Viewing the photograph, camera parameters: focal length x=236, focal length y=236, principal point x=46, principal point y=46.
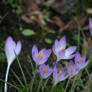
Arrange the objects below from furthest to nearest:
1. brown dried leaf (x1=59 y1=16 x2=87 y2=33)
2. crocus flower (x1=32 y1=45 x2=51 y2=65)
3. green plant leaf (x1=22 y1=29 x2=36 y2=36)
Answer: brown dried leaf (x1=59 y1=16 x2=87 y2=33) → green plant leaf (x1=22 y1=29 x2=36 y2=36) → crocus flower (x1=32 y1=45 x2=51 y2=65)

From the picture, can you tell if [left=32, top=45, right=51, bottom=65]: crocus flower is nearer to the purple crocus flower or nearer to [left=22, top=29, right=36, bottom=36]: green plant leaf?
the purple crocus flower

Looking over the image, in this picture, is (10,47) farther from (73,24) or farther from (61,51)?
(73,24)

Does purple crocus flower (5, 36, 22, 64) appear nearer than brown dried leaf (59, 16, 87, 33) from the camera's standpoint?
Yes

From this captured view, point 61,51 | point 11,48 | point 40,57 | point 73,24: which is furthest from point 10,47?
point 73,24

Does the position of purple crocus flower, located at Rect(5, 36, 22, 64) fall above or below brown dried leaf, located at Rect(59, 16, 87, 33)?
above

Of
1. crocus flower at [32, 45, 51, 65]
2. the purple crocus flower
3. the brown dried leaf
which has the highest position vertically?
the purple crocus flower

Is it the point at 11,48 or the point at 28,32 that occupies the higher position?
the point at 11,48

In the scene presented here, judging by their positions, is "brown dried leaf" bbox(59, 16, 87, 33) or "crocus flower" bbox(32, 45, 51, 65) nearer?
"crocus flower" bbox(32, 45, 51, 65)

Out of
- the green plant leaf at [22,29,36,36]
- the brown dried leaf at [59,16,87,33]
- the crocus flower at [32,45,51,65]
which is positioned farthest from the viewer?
the brown dried leaf at [59,16,87,33]

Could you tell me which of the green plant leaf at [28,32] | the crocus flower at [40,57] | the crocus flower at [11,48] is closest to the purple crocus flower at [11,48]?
the crocus flower at [11,48]

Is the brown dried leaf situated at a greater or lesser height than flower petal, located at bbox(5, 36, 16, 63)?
lesser

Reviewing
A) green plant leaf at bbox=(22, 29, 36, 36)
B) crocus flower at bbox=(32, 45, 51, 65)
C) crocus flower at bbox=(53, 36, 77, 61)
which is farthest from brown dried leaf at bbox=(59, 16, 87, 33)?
crocus flower at bbox=(32, 45, 51, 65)

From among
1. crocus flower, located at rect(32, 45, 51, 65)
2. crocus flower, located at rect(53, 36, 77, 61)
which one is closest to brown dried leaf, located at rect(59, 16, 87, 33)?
crocus flower, located at rect(53, 36, 77, 61)
